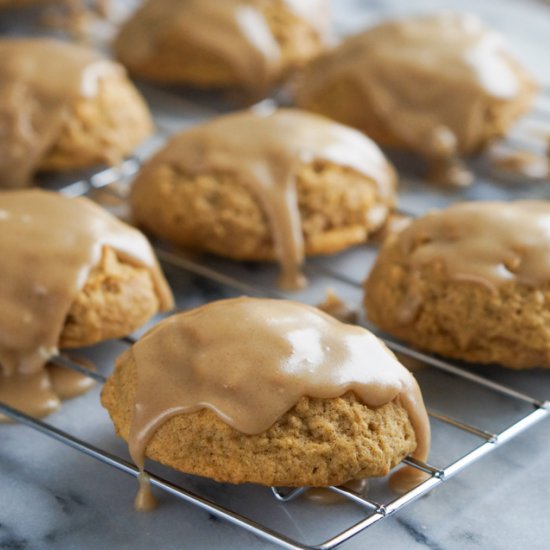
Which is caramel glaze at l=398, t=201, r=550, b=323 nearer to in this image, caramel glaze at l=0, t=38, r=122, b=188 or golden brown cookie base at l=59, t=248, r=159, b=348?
golden brown cookie base at l=59, t=248, r=159, b=348

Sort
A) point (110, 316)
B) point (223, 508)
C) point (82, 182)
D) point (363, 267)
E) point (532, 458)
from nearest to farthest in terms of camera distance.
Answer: point (223, 508) < point (532, 458) < point (110, 316) < point (363, 267) < point (82, 182)

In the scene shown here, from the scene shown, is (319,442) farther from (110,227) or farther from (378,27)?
(378,27)

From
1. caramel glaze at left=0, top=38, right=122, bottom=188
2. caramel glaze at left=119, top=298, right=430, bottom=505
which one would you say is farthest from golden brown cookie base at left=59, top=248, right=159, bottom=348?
caramel glaze at left=0, top=38, right=122, bottom=188

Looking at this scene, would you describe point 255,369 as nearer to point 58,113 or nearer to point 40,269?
point 40,269

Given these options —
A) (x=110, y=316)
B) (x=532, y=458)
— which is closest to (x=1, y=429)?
(x=110, y=316)

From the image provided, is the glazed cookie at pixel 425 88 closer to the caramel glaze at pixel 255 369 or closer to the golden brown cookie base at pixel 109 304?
the golden brown cookie base at pixel 109 304

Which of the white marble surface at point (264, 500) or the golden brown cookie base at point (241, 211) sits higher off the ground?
the golden brown cookie base at point (241, 211)

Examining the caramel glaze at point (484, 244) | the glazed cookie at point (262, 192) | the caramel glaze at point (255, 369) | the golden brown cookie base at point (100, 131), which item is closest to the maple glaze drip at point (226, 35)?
the golden brown cookie base at point (100, 131)
